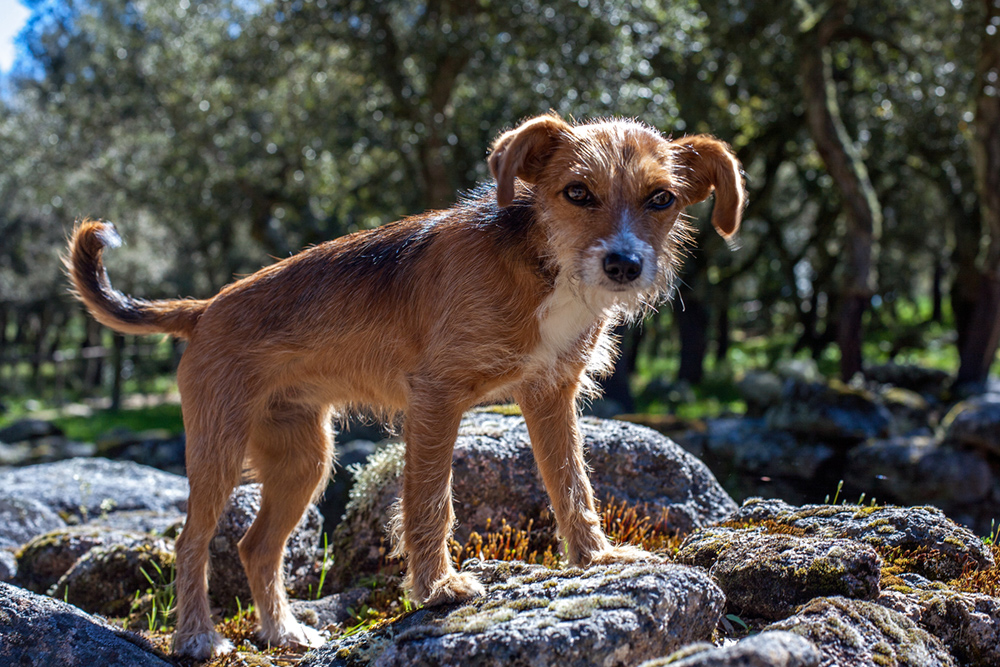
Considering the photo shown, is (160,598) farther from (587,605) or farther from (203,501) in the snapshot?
(587,605)

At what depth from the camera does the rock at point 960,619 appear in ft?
12.0

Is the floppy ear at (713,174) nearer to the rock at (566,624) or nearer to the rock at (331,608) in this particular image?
the rock at (566,624)

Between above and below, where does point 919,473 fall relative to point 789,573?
below

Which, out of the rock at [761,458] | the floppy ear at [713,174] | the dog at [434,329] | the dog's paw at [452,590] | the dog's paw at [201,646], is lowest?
the rock at [761,458]

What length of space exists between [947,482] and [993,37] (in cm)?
681

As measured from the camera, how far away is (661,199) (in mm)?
3791

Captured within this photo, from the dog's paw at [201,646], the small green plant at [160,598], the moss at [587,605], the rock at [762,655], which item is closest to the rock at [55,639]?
the dog's paw at [201,646]

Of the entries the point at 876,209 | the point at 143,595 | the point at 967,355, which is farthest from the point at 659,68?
the point at 143,595

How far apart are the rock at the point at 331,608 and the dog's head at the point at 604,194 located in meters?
2.83

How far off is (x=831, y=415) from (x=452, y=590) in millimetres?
10359

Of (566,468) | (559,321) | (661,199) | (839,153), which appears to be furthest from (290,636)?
(839,153)

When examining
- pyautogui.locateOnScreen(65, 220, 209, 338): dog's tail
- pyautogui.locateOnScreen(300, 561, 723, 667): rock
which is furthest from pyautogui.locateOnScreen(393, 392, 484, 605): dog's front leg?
pyautogui.locateOnScreen(65, 220, 209, 338): dog's tail

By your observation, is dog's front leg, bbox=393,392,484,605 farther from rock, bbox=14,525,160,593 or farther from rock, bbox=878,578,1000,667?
rock, bbox=14,525,160,593

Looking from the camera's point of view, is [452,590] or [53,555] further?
[53,555]
